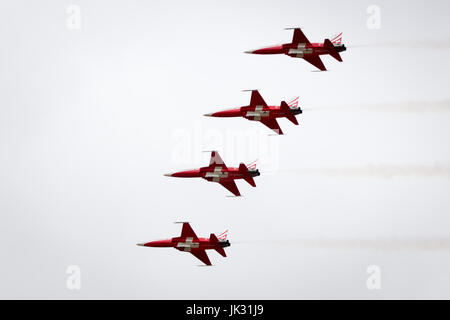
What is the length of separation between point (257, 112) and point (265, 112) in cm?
82

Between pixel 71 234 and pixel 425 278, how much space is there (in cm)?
3932

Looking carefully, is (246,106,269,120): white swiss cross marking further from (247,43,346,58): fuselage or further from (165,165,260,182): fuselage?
(247,43,346,58): fuselage

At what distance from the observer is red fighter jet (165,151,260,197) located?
106 m

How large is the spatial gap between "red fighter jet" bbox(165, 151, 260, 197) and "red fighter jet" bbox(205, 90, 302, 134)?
14.7 ft

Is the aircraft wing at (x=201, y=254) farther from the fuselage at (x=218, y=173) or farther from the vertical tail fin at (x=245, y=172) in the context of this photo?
the vertical tail fin at (x=245, y=172)

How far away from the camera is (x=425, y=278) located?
121562mm

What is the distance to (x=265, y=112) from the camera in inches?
4218

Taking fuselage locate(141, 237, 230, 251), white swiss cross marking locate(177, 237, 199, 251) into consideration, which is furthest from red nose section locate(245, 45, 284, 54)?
white swiss cross marking locate(177, 237, 199, 251)

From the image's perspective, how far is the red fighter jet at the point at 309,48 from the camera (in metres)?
105

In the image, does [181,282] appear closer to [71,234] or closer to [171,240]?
[71,234]

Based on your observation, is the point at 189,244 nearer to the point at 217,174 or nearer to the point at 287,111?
the point at 217,174

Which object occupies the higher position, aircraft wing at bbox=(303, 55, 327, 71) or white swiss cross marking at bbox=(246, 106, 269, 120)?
aircraft wing at bbox=(303, 55, 327, 71)

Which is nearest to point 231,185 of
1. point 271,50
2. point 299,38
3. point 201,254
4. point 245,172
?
point 245,172

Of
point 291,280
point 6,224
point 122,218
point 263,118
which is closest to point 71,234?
point 122,218
